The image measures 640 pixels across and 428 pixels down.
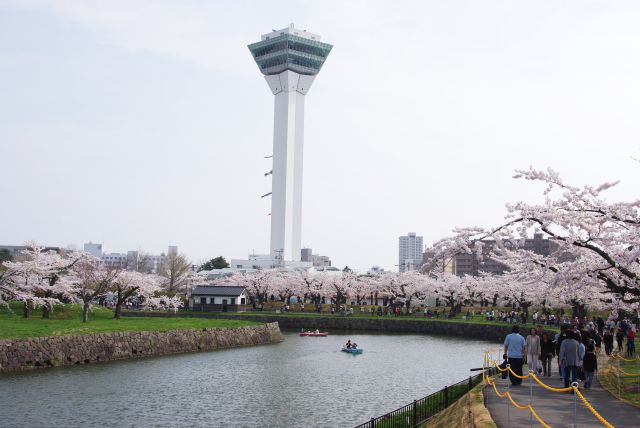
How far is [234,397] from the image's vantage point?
1231 inches

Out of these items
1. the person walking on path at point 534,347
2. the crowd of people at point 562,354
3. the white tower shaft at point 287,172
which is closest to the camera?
the crowd of people at point 562,354

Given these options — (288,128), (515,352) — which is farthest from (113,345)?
(288,128)

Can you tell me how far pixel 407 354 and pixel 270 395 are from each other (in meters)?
20.9

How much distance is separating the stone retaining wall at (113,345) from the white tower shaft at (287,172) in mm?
108121

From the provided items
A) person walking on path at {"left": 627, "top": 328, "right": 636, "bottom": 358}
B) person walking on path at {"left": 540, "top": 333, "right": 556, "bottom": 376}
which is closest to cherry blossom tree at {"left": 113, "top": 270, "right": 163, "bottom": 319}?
person walking on path at {"left": 627, "top": 328, "right": 636, "bottom": 358}

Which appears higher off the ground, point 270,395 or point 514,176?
point 514,176

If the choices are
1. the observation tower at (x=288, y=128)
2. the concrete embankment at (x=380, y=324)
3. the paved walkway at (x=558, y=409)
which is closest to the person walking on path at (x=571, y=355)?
the paved walkway at (x=558, y=409)

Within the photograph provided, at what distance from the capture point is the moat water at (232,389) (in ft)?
86.1

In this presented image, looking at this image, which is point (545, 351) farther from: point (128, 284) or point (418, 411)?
point (128, 284)

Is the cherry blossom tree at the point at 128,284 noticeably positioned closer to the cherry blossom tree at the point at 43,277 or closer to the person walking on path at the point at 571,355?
the cherry blossom tree at the point at 43,277

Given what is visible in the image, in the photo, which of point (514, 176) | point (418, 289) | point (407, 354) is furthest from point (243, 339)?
point (418, 289)

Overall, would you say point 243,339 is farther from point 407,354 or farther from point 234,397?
point 234,397

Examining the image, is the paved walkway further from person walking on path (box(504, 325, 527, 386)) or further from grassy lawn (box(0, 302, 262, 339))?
grassy lawn (box(0, 302, 262, 339))

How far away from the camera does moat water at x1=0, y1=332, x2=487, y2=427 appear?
26.2 m
